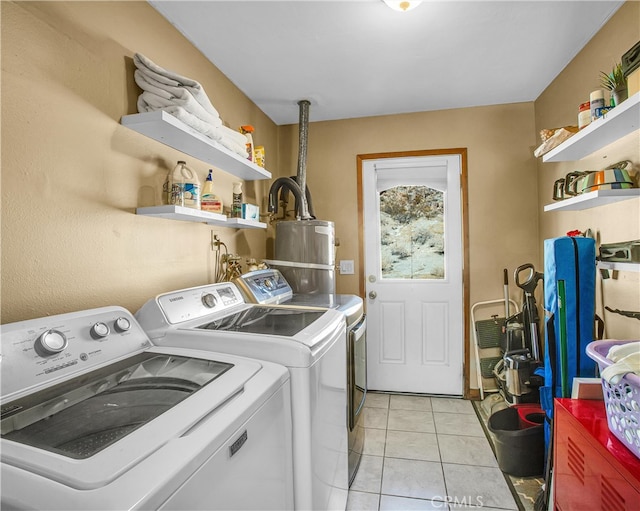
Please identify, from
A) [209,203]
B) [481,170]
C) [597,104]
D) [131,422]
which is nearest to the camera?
[131,422]

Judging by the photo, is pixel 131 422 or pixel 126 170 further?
pixel 126 170

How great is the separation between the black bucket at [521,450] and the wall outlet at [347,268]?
1.55 meters

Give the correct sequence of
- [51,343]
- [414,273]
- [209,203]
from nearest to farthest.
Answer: [51,343] → [209,203] → [414,273]

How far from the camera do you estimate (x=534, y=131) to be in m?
2.68

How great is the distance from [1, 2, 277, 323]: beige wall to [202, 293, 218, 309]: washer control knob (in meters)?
0.24

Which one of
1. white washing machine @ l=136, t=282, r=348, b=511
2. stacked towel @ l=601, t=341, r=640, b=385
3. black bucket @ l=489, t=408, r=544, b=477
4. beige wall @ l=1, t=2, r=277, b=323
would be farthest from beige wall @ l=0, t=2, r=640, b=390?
stacked towel @ l=601, t=341, r=640, b=385

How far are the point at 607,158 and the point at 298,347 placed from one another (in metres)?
1.92

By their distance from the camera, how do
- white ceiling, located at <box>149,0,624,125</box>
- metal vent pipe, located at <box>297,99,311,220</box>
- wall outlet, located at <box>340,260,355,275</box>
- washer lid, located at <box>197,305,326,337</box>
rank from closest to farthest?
washer lid, located at <box>197,305,326,337</box> → white ceiling, located at <box>149,0,624,125</box> → metal vent pipe, located at <box>297,99,311,220</box> → wall outlet, located at <box>340,260,355,275</box>

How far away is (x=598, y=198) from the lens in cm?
163

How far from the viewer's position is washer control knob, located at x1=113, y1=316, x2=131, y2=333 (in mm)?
1112

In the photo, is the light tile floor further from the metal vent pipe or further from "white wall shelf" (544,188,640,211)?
the metal vent pipe

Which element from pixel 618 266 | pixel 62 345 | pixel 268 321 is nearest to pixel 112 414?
pixel 62 345

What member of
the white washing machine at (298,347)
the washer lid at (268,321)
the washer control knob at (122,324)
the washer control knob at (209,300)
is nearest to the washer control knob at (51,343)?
the washer control knob at (122,324)

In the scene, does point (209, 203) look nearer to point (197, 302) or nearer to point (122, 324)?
point (197, 302)
